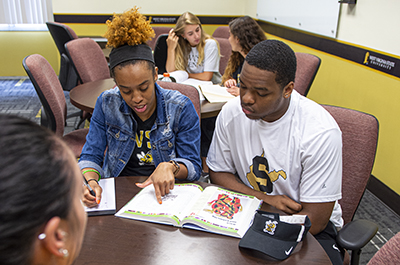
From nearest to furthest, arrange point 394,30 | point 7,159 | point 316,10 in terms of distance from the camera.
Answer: point 7,159 → point 394,30 → point 316,10

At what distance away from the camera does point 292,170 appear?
1.32 m

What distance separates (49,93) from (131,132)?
824 millimetres

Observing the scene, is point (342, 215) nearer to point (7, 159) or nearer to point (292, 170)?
point (292, 170)

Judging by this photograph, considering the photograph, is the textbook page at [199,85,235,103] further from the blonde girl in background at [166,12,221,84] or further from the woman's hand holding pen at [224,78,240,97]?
the blonde girl in background at [166,12,221,84]

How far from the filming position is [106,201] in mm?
1203

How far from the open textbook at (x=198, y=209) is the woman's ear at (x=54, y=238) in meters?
0.64

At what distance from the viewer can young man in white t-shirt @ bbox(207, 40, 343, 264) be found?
125 centimetres

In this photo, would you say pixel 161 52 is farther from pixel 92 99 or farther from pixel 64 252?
pixel 64 252

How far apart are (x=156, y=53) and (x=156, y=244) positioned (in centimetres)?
281

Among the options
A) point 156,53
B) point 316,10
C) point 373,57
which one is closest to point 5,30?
point 156,53

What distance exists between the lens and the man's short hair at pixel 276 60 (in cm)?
127

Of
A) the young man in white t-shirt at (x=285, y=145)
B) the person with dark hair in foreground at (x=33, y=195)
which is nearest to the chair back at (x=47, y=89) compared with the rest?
the young man in white t-shirt at (x=285, y=145)

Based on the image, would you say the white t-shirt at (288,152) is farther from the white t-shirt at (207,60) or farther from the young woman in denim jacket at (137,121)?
the white t-shirt at (207,60)

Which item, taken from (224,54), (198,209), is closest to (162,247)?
(198,209)
